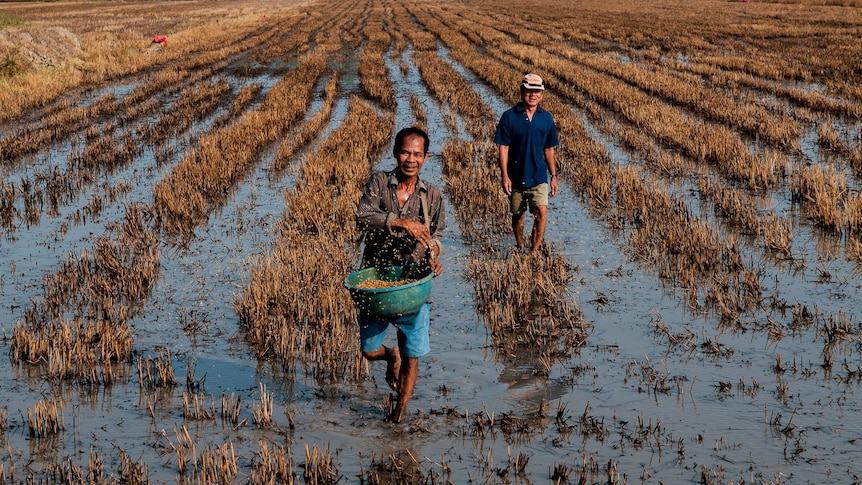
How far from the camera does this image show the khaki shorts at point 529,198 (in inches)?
316

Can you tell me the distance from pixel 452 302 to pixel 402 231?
2524 mm

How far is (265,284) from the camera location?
6926 millimetres

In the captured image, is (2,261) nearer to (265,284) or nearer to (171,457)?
(265,284)

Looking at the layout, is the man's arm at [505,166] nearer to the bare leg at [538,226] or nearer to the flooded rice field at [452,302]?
the bare leg at [538,226]

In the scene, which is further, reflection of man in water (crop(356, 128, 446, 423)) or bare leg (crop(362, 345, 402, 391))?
bare leg (crop(362, 345, 402, 391))

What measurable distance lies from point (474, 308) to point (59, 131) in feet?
34.2

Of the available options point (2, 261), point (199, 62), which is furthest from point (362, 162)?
point (199, 62)

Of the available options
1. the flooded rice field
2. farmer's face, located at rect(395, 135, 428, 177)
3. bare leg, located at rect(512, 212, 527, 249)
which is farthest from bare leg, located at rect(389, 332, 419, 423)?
bare leg, located at rect(512, 212, 527, 249)

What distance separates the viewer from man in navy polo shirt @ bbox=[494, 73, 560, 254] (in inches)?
310

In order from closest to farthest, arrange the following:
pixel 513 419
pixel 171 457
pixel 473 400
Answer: pixel 171 457 < pixel 513 419 < pixel 473 400

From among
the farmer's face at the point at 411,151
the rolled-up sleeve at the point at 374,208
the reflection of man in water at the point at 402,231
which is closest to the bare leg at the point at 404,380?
the reflection of man in water at the point at 402,231

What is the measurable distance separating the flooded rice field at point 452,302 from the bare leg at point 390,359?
20 centimetres

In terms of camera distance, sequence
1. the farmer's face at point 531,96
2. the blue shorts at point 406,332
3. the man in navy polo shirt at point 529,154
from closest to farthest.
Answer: the blue shorts at point 406,332, the farmer's face at point 531,96, the man in navy polo shirt at point 529,154

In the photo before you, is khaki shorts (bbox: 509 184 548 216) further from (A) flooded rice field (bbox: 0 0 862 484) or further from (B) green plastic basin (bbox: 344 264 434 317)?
(B) green plastic basin (bbox: 344 264 434 317)
